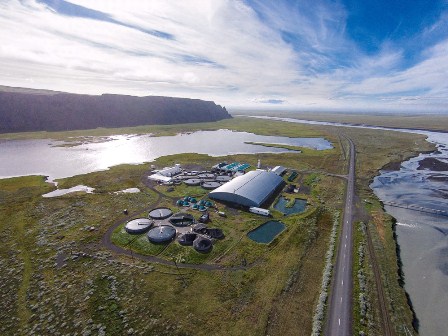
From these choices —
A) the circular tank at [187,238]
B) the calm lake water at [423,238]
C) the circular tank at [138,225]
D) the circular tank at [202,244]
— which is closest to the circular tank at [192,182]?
the circular tank at [138,225]

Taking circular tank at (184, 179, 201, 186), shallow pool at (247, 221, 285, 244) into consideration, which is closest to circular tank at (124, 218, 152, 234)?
shallow pool at (247, 221, 285, 244)

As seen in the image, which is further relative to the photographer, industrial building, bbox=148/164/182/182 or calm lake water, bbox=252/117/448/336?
industrial building, bbox=148/164/182/182

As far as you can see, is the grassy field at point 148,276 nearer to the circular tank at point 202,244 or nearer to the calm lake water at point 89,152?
the circular tank at point 202,244

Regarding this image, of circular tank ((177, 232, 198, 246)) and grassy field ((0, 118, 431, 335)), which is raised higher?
circular tank ((177, 232, 198, 246))

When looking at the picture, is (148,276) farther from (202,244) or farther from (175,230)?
(175,230)

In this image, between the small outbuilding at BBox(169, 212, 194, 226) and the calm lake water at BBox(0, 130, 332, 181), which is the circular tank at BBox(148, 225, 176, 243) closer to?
the small outbuilding at BBox(169, 212, 194, 226)
